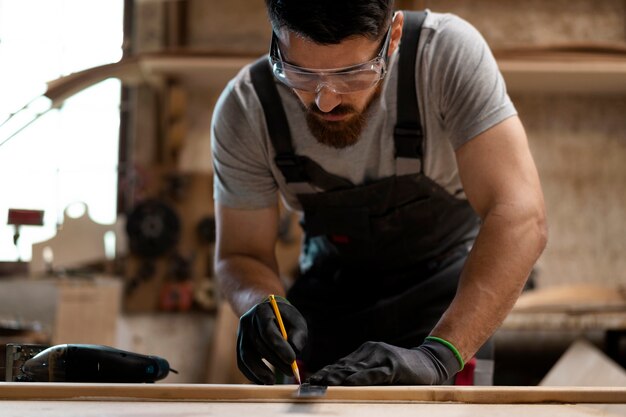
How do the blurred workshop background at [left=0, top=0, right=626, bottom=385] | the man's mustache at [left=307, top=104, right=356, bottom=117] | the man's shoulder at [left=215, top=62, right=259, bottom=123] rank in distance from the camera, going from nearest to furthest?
the man's mustache at [left=307, top=104, right=356, bottom=117]
the man's shoulder at [left=215, top=62, right=259, bottom=123]
the blurred workshop background at [left=0, top=0, right=626, bottom=385]

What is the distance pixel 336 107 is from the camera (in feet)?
5.60

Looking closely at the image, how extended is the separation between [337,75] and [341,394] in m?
0.63

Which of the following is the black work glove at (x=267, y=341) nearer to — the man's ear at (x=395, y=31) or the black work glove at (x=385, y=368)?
the black work glove at (x=385, y=368)

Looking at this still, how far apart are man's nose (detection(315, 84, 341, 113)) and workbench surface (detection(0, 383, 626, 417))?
60 cm

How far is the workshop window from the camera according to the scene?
161 inches

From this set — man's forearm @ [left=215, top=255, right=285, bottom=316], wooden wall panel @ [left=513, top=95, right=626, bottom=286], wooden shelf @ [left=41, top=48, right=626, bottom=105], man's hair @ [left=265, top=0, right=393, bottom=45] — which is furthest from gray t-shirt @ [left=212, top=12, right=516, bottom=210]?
wooden wall panel @ [left=513, top=95, right=626, bottom=286]

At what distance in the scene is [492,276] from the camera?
1.65 metres

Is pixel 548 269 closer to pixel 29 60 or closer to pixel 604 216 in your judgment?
pixel 604 216

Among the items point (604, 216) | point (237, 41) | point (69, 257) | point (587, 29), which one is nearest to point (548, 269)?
point (604, 216)

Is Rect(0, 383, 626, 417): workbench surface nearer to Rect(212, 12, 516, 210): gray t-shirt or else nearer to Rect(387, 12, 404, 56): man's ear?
Rect(212, 12, 516, 210): gray t-shirt

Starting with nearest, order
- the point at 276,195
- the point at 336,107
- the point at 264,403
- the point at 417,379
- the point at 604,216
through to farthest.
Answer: the point at 264,403 < the point at 417,379 < the point at 336,107 < the point at 276,195 < the point at 604,216

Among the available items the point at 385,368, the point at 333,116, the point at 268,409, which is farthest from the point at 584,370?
the point at 268,409

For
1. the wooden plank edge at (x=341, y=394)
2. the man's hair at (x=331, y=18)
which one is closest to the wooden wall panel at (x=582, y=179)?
the man's hair at (x=331, y=18)

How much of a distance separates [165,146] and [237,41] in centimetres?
63
